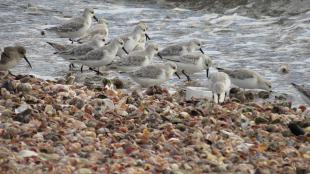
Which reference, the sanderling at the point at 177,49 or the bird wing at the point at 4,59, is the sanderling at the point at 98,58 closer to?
the sanderling at the point at 177,49

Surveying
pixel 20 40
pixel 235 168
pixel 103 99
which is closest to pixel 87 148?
pixel 235 168

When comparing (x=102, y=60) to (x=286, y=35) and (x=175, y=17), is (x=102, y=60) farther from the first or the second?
(x=175, y=17)

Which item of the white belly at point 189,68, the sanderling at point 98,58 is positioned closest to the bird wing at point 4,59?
the sanderling at point 98,58

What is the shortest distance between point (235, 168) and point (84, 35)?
8098 millimetres

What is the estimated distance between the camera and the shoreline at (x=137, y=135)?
6.23 metres

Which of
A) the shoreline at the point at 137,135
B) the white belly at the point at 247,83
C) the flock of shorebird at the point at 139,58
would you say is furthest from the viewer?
the white belly at the point at 247,83

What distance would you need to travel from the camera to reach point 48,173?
5.80 m

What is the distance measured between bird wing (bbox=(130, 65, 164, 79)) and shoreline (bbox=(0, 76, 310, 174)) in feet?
3.82

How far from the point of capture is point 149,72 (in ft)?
33.7

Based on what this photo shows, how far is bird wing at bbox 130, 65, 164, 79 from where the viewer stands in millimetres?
10250

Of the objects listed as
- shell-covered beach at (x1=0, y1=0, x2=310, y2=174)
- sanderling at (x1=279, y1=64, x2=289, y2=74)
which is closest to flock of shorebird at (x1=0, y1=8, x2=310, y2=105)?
shell-covered beach at (x1=0, y1=0, x2=310, y2=174)

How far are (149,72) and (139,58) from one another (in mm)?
997

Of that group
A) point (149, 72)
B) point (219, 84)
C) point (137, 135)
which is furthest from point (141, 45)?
point (137, 135)

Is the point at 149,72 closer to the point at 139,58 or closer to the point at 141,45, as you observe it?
the point at 139,58
